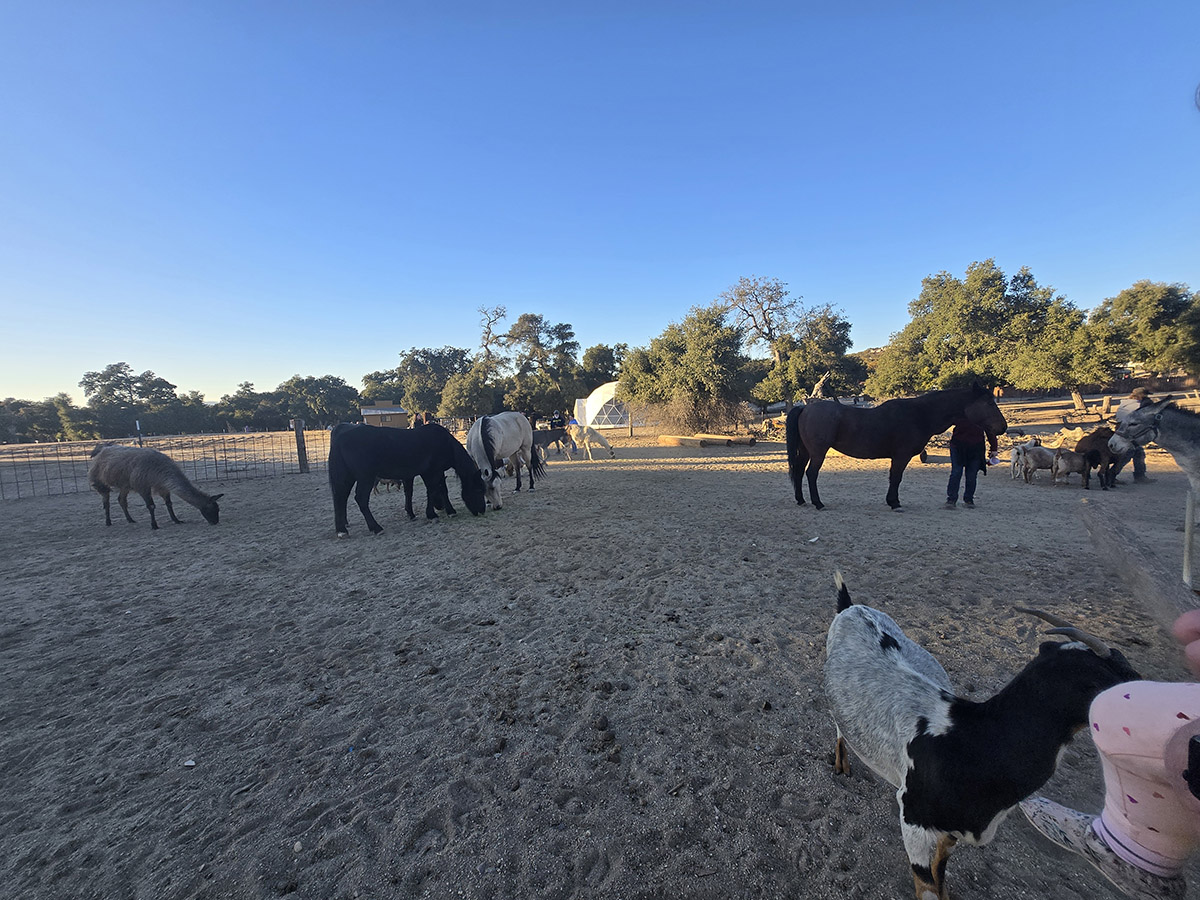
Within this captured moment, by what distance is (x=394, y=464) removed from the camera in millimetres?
7828

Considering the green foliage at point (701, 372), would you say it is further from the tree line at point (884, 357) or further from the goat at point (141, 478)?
the goat at point (141, 478)

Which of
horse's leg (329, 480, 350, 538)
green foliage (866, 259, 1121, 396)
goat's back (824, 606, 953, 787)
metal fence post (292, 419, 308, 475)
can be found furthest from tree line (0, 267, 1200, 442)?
goat's back (824, 606, 953, 787)

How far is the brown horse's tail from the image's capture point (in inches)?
333

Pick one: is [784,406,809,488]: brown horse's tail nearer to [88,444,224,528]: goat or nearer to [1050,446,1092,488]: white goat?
[1050,446,1092,488]: white goat

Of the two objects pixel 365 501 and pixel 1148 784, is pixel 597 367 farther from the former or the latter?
pixel 1148 784

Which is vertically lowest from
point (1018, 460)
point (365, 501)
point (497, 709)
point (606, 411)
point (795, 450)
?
point (497, 709)

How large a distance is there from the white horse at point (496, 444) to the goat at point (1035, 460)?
11.7 meters

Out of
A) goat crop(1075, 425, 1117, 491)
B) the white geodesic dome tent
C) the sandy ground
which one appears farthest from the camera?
the white geodesic dome tent

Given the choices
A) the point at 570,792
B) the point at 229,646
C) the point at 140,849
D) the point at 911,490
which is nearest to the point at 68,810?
the point at 140,849

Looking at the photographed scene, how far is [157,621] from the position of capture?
4398 millimetres

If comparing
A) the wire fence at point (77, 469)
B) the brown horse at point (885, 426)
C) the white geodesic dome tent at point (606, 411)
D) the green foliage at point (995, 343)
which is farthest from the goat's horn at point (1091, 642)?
the white geodesic dome tent at point (606, 411)

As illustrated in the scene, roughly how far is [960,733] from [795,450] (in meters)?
7.64

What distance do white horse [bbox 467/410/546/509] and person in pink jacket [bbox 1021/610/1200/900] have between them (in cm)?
855

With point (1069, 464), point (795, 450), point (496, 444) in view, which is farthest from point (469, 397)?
point (1069, 464)
